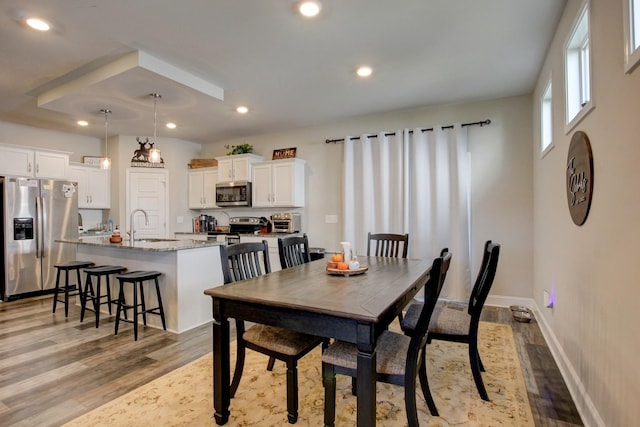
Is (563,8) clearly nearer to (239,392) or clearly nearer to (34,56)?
(239,392)

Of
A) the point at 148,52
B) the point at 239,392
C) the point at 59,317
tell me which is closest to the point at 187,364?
the point at 239,392

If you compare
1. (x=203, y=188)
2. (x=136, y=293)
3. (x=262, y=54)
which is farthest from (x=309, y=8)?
(x=203, y=188)

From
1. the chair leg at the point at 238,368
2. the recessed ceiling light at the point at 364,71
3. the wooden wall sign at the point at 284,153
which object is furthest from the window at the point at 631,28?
the wooden wall sign at the point at 284,153

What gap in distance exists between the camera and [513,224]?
411 cm

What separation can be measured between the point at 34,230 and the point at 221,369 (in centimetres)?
468

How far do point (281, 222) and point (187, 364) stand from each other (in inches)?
117

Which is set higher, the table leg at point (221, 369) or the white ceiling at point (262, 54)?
the white ceiling at point (262, 54)

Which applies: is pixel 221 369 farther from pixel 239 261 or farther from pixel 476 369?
pixel 476 369

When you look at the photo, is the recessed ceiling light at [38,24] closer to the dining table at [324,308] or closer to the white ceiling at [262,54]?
the white ceiling at [262,54]

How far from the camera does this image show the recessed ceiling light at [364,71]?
3.32 m

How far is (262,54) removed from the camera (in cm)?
303

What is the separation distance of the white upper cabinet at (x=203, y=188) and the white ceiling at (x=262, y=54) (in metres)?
1.72

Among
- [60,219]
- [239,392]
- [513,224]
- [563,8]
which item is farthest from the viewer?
[60,219]

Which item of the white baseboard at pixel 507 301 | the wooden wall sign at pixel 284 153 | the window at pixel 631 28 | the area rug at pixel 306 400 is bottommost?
the area rug at pixel 306 400
